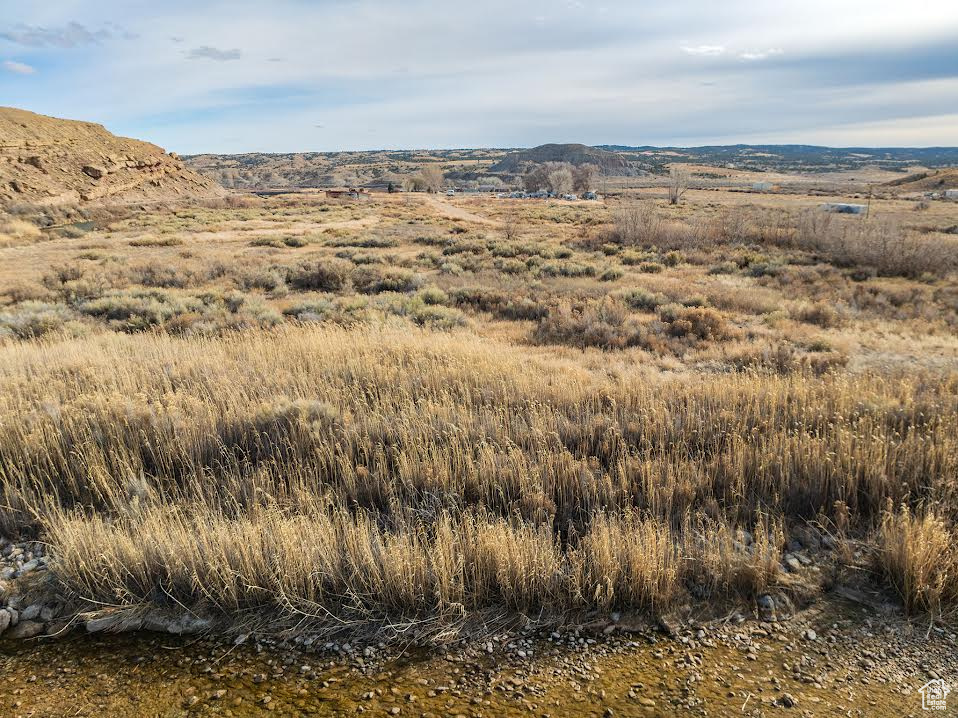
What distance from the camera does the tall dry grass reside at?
3.70m

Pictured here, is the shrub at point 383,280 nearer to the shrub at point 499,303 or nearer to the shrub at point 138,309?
the shrub at point 499,303

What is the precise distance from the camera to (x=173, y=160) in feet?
202

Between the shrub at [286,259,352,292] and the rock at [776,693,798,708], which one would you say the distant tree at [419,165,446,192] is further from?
the rock at [776,693,798,708]

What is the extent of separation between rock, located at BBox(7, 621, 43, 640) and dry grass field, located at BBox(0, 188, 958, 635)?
212 millimetres

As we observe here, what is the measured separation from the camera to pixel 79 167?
46.9 m

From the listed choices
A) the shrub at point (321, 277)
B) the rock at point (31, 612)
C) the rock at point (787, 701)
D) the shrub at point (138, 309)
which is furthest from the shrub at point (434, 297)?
the rock at point (787, 701)

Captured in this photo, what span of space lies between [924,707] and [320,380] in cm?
611

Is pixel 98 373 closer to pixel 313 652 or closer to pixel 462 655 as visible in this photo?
pixel 313 652

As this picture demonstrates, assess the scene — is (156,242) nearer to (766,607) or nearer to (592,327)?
(592,327)

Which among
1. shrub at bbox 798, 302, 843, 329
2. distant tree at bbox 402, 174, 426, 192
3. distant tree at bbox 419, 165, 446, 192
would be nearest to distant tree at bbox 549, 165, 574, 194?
distant tree at bbox 419, 165, 446, 192

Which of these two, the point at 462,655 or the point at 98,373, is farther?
the point at 98,373

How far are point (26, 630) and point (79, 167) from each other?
55804 mm

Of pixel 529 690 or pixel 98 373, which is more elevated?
pixel 98 373

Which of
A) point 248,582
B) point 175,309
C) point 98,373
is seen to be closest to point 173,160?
point 175,309
